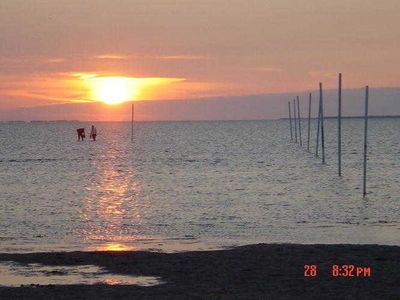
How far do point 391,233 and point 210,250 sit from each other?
265 inches

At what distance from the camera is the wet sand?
51.3 ft

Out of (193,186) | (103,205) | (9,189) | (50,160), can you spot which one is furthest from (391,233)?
(50,160)

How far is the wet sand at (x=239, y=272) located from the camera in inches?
616

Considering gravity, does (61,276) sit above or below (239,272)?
below

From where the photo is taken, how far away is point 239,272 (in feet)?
58.9
